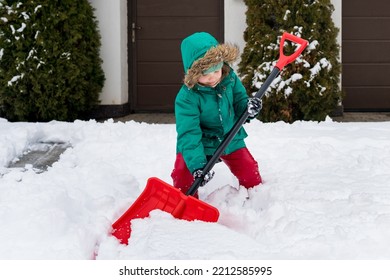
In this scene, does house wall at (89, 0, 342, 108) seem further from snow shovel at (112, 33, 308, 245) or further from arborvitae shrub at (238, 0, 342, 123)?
snow shovel at (112, 33, 308, 245)

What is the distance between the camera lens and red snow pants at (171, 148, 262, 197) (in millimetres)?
4132

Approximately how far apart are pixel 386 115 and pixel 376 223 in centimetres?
557

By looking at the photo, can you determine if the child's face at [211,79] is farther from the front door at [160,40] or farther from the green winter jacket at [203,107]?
the front door at [160,40]

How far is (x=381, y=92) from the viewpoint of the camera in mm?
8938

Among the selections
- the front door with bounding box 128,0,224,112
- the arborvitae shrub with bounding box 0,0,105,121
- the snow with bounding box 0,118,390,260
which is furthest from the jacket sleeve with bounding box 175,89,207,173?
the front door with bounding box 128,0,224,112

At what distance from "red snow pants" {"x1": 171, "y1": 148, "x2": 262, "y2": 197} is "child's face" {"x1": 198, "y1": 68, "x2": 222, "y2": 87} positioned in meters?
0.54

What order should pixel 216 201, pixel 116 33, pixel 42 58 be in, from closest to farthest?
pixel 216 201, pixel 42 58, pixel 116 33

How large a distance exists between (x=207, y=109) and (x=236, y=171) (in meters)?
0.55

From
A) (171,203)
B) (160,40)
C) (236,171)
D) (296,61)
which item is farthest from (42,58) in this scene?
(171,203)

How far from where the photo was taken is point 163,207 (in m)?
3.69

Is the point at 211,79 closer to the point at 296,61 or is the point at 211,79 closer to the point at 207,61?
the point at 207,61

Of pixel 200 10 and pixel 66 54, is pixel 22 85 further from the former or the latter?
pixel 200 10

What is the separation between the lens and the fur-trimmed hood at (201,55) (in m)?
3.62

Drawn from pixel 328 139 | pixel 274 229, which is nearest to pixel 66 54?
pixel 328 139
